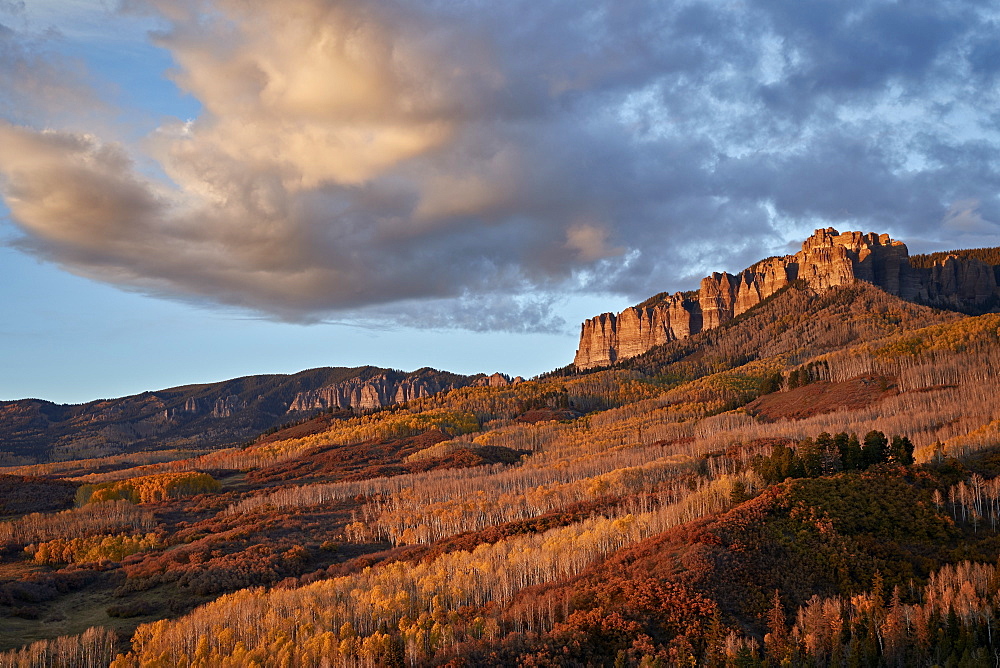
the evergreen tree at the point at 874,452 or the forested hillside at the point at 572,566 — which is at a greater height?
the evergreen tree at the point at 874,452

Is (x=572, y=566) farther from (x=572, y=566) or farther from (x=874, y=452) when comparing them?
(x=874, y=452)

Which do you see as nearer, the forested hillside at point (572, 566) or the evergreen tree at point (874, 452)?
the forested hillside at point (572, 566)

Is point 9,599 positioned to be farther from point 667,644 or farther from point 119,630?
point 667,644

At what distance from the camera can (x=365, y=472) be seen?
138 meters

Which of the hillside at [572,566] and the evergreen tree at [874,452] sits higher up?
the evergreen tree at [874,452]

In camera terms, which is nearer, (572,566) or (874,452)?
(572,566)

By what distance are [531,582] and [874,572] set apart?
1937 cm

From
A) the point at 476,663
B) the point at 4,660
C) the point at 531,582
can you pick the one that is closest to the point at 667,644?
the point at 476,663

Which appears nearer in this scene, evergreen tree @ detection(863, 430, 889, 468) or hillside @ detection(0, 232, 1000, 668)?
hillside @ detection(0, 232, 1000, 668)

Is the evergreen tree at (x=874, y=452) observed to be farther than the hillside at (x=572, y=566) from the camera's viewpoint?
Yes

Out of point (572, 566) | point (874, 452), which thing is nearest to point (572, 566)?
point (572, 566)

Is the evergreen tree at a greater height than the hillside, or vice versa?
the evergreen tree

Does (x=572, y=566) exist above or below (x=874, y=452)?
below

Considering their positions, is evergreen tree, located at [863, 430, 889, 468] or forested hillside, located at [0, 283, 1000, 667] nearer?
forested hillside, located at [0, 283, 1000, 667]
